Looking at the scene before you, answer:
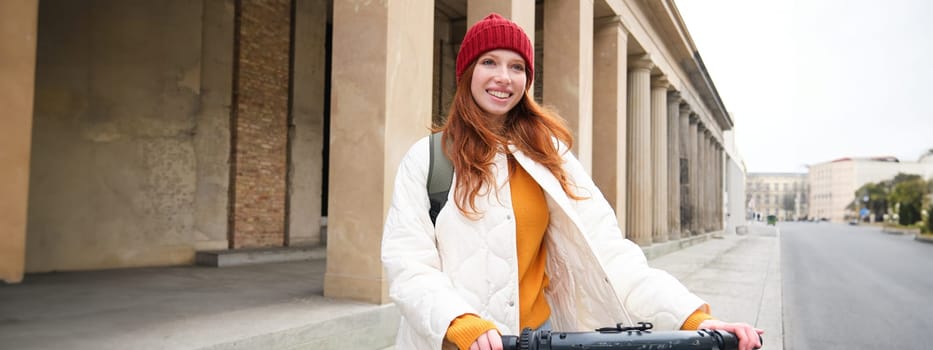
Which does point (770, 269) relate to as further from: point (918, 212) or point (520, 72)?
point (918, 212)

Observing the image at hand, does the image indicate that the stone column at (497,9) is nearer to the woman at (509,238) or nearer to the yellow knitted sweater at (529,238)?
the woman at (509,238)

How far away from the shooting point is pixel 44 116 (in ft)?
24.4

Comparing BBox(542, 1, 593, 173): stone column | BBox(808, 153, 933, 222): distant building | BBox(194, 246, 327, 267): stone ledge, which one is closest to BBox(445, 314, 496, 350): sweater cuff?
BBox(194, 246, 327, 267): stone ledge

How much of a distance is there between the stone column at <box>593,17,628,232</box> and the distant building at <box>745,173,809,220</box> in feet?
525

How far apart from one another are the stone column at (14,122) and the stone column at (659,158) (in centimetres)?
1540

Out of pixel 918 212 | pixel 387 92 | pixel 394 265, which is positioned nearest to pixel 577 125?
pixel 387 92

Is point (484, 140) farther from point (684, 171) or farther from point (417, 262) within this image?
point (684, 171)

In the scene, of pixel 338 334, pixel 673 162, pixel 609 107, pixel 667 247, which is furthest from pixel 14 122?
pixel 673 162

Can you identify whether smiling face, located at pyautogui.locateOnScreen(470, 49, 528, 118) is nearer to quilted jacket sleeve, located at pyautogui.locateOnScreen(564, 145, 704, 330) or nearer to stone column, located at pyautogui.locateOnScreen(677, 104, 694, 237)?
quilted jacket sleeve, located at pyautogui.locateOnScreen(564, 145, 704, 330)

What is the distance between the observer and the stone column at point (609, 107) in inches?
502

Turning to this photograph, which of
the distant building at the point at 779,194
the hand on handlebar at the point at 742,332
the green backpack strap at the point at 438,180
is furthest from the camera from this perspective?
the distant building at the point at 779,194

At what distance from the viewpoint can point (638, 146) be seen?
1566 centimetres

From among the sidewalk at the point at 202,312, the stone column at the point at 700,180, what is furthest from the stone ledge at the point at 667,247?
the sidewalk at the point at 202,312

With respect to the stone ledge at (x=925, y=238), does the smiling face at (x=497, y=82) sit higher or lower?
higher
